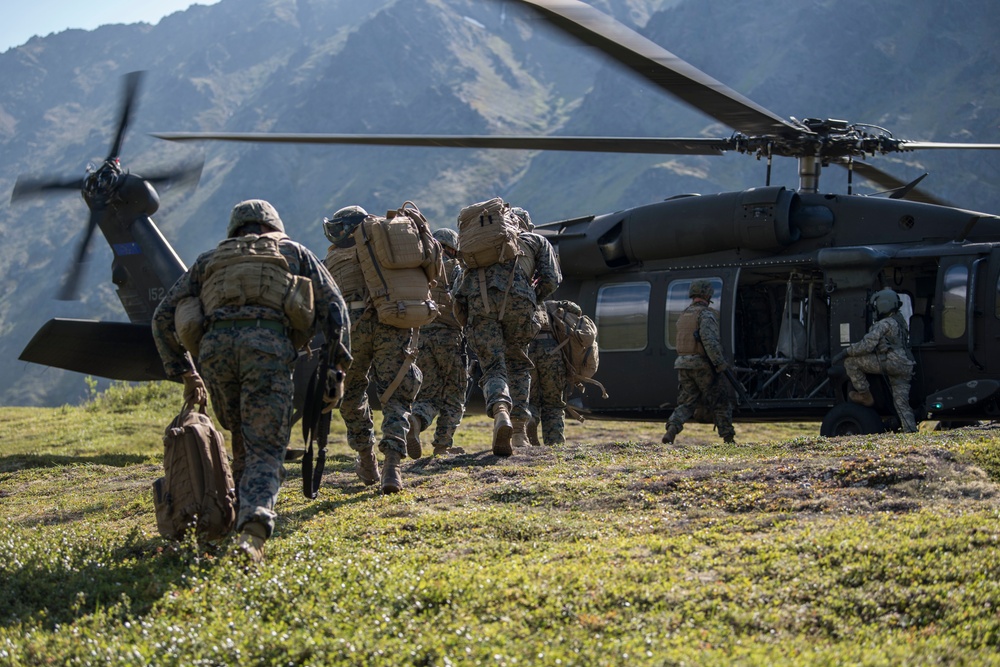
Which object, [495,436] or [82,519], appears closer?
[82,519]

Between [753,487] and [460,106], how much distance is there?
187101 millimetres

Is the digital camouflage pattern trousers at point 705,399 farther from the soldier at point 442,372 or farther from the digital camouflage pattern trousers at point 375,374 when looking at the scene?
the digital camouflage pattern trousers at point 375,374

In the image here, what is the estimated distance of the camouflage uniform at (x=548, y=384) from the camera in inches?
420

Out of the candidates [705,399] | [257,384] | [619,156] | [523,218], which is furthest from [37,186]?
[619,156]

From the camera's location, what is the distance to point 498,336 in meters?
9.18

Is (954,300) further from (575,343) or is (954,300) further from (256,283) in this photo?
(256,283)

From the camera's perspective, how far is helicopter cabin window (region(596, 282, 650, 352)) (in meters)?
12.7

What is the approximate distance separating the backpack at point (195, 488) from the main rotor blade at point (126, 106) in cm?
1075

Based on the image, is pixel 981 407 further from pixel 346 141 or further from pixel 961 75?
pixel 961 75

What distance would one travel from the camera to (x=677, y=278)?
1250cm

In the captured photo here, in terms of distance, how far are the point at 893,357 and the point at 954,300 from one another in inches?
36.3

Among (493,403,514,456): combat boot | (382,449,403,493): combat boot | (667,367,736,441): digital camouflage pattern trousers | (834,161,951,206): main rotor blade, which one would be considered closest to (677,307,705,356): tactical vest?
(667,367,736,441): digital camouflage pattern trousers

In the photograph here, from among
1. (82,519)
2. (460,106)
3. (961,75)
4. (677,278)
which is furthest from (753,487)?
(460,106)

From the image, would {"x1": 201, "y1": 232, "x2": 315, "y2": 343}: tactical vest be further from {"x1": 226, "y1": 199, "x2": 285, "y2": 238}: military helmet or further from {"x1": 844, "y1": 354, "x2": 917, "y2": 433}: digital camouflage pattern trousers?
{"x1": 844, "y1": 354, "x2": 917, "y2": 433}: digital camouflage pattern trousers
